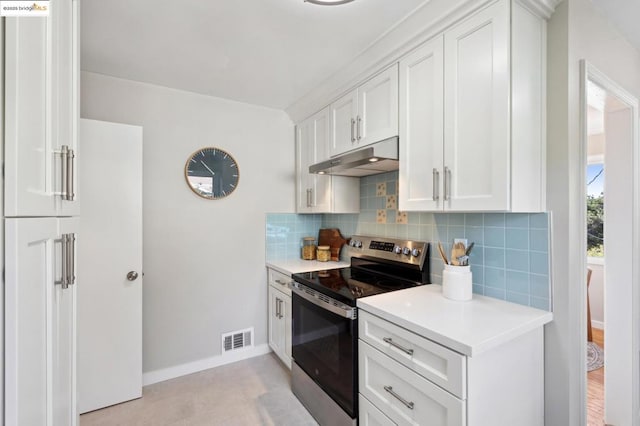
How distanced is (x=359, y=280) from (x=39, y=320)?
1.65 metres

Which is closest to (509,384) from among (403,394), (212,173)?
(403,394)

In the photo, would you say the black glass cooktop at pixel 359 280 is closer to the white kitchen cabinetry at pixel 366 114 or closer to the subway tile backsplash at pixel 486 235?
the subway tile backsplash at pixel 486 235

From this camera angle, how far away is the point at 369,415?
1454 mm

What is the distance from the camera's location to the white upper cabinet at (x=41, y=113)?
1.90 feet

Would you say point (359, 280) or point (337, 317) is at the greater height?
point (359, 280)

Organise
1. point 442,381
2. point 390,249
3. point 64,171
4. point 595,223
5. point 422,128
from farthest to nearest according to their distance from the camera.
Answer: point 595,223 < point 390,249 < point 422,128 < point 442,381 < point 64,171

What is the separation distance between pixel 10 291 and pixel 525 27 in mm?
1963

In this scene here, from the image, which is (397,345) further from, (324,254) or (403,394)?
(324,254)

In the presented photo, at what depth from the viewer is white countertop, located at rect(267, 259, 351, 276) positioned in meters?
2.41

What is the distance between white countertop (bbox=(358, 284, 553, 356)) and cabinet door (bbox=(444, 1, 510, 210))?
1.64 ft

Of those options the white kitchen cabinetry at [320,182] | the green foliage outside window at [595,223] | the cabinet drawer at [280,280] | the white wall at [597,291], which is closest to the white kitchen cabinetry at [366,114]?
the white kitchen cabinetry at [320,182]

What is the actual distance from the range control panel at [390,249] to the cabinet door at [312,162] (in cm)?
41

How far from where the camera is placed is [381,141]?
1.82 m

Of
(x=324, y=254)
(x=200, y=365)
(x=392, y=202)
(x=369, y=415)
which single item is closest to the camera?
(x=369, y=415)
